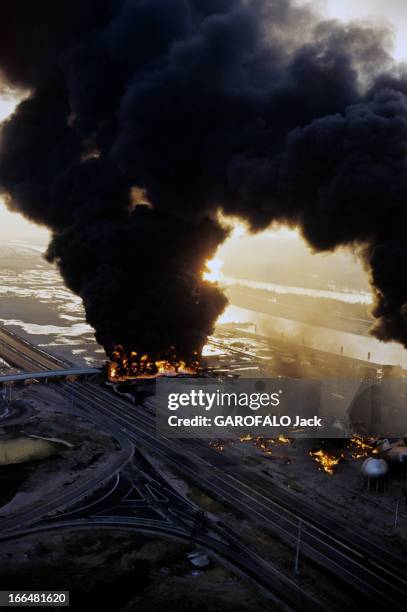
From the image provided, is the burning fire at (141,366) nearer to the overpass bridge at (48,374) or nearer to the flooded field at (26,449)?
the overpass bridge at (48,374)

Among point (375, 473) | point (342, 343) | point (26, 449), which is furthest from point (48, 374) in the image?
point (342, 343)

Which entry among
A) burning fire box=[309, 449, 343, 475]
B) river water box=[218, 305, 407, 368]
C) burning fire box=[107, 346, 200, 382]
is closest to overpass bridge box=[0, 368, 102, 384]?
burning fire box=[107, 346, 200, 382]

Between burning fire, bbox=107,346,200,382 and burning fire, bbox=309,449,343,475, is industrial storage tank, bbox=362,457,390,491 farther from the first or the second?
burning fire, bbox=107,346,200,382

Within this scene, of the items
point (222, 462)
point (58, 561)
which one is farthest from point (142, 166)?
point (58, 561)

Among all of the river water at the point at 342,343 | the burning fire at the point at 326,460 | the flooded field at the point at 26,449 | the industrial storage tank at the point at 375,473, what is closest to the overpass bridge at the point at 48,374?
the flooded field at the point at 26,449

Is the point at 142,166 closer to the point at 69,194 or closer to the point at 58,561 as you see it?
the point at 69,194

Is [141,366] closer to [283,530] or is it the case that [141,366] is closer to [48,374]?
[48,374]
